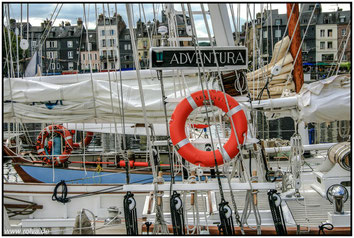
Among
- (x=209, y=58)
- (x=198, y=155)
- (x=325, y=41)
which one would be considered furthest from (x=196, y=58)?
(x=325, y=41)

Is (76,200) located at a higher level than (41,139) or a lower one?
lower

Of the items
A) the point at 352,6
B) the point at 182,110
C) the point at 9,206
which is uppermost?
the point at 352,6

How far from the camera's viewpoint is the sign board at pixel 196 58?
585 cm

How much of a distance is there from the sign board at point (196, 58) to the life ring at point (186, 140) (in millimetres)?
392

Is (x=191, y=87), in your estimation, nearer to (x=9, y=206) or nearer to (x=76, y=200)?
(x=76, y=200)

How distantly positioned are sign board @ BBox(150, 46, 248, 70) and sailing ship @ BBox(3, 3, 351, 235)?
13 mm

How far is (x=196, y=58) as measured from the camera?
586 centimetres

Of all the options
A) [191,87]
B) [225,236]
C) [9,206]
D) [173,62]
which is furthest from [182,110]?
[9,206]

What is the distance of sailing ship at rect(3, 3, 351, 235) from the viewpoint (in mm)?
6000

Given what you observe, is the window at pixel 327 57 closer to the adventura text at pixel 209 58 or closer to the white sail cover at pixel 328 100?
the white sail cover at pixel 328 100

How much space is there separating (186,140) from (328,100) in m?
2.18

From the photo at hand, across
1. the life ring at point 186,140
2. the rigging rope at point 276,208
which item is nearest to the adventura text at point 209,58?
the life ring at point 186,140

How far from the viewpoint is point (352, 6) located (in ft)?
24.5

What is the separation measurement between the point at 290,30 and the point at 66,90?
596cm
